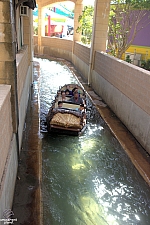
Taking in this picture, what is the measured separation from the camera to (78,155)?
602cm

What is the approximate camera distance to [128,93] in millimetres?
7645

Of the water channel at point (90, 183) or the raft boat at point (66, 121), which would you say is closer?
the water channel at point (90, 183)

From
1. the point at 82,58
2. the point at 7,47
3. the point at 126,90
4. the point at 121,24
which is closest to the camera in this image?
the point at 7,47

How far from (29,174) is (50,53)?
20.0 meters

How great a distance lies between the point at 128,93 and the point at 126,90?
218 mm

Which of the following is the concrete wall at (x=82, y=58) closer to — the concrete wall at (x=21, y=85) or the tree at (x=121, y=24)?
the tree at (x=121, y=24)

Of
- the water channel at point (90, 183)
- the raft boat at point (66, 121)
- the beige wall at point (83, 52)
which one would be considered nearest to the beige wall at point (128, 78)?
the water channel at point (90, 183)

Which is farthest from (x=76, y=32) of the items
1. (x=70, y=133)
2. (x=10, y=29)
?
(x=10, y=29)

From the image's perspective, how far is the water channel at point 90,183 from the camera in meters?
4.16

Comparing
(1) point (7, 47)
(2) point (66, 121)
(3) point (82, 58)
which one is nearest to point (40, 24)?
(3) point (82, 58)

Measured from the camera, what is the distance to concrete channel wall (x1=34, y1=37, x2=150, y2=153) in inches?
253

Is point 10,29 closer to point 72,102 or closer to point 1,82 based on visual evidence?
point 1,82

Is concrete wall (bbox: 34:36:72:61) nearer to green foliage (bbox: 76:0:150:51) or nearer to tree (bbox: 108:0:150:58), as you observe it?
green foliage (bbox: 76:0:150:51)

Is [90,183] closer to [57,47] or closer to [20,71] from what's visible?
[20,71]
